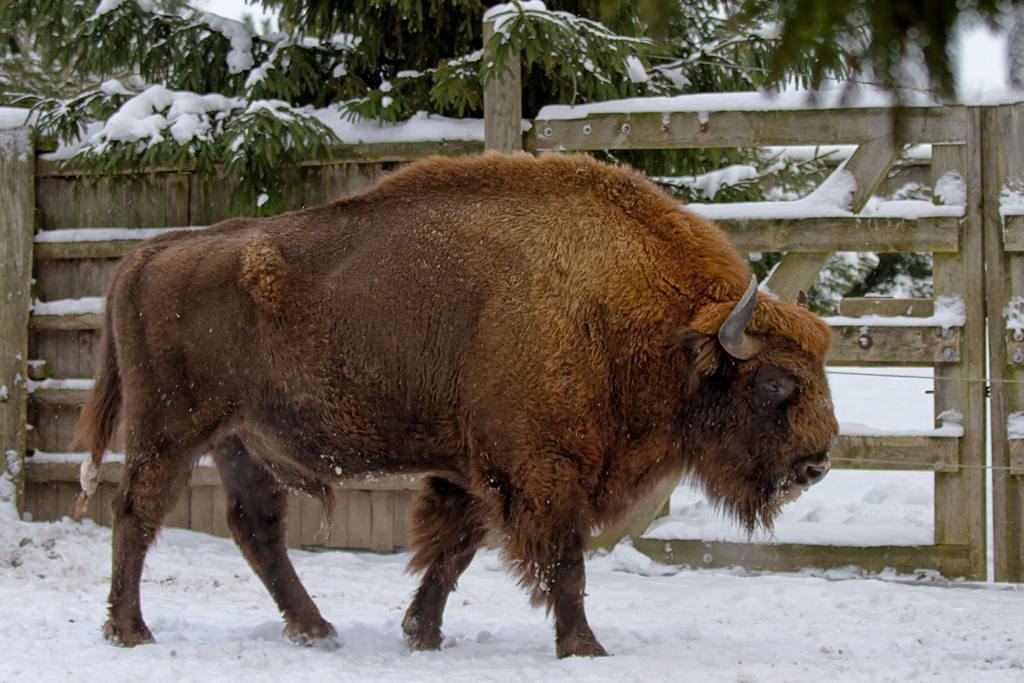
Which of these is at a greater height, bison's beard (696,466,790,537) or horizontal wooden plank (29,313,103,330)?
horizontal wooden plank (29,313,103,330)

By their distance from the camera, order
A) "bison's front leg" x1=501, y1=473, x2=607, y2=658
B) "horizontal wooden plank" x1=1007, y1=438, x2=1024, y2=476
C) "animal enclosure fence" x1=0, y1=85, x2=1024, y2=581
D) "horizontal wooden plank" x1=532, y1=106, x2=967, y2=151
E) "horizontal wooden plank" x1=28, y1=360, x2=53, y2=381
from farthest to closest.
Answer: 1. "horizontal wooden plank" x1=28, y1=360, x2=53, y2=381
2. "horizontal wooden plank" x1=532, y1=106, x2=967, y2=151
3. "animal enclosure fence" x1=0, y1=85, x2=1024, y2=581
4. "horizontal wooden plank" x1=1007, y1=438, x2=1024, y2=476
5. "bison's front leg" x1=501, y1=473, x2=607, y2=658

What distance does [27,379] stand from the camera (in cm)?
627

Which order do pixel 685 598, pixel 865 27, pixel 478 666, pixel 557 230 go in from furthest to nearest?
pixel 685 598, pixel 557 230, pixel 478 666, pixel 865 27

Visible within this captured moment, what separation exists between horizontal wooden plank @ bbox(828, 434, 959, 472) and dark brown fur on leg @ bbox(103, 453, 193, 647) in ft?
11.8

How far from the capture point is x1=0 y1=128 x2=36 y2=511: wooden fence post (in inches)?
244

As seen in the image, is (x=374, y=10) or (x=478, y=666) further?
Answer: (x=374, y=10)

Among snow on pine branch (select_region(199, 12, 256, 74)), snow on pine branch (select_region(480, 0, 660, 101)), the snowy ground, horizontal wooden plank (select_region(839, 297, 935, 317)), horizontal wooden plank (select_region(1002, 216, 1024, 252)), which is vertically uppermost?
snow on pine branch (select_region(199, 12, 256, 74))

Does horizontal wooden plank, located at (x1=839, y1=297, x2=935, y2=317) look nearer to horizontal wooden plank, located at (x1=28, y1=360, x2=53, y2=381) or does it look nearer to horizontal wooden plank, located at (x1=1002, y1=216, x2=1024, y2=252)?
horizontal wooden plank, located at (x1=1002, y1=216, x2=1024, y2=252)

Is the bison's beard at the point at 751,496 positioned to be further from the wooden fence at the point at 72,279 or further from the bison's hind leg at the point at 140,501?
the wooden fence at the point at 72,279

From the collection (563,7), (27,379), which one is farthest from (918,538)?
(27,379)

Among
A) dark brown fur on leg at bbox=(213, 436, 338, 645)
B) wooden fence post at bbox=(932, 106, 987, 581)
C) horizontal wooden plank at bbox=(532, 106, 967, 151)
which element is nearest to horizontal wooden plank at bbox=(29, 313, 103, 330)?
dark brown fur on leg at bbox=(213, 436, 338, 645)

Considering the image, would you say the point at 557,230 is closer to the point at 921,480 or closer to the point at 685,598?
the point at 685,598

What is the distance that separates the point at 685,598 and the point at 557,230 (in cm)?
226

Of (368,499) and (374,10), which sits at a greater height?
(374,10)
